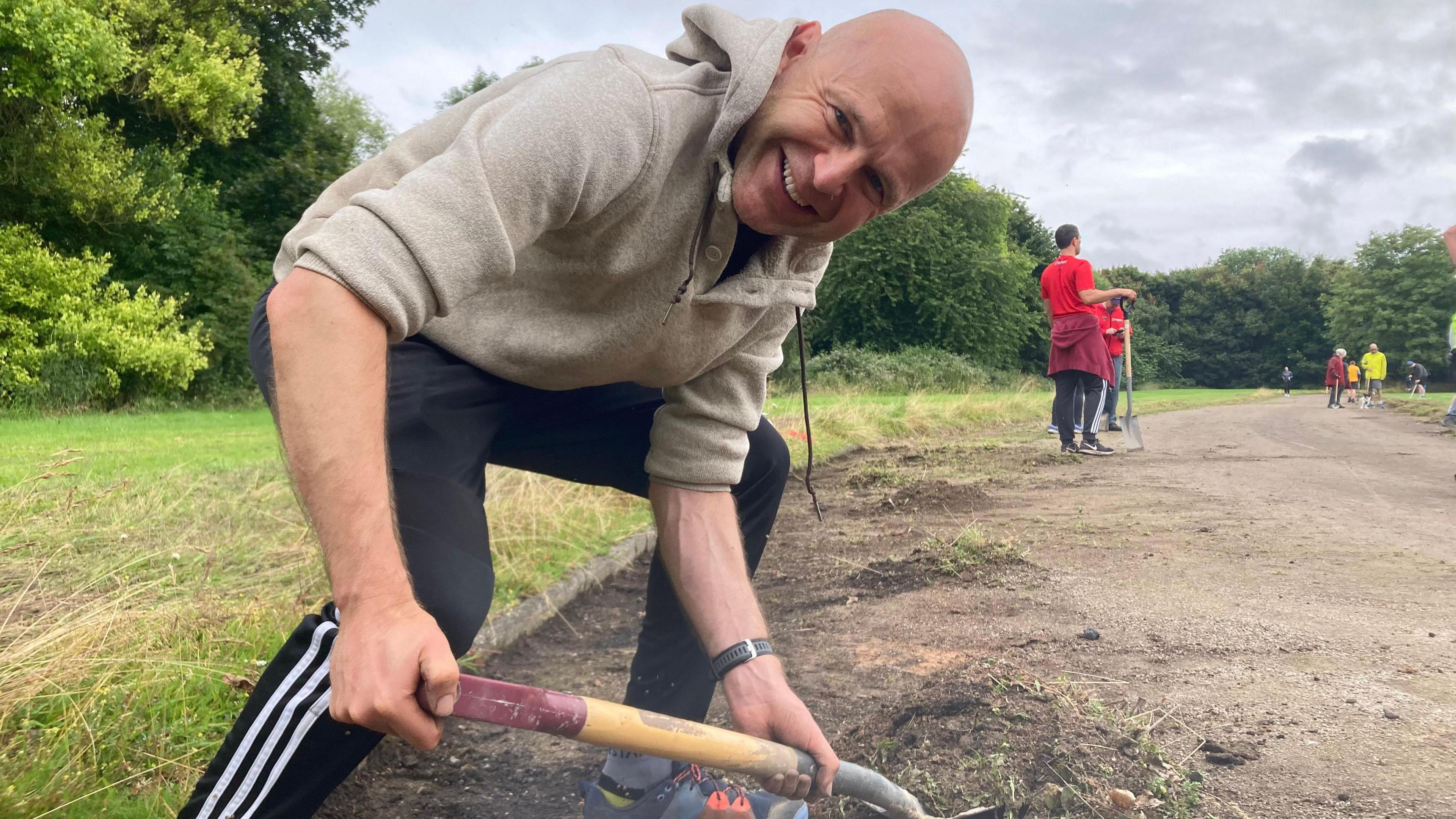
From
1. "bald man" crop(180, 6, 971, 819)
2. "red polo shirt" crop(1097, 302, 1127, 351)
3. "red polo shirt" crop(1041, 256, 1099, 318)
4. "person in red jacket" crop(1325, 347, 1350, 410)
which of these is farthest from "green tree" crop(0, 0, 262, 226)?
"person in red jacket" crop(1325, 347, 1350, 410)

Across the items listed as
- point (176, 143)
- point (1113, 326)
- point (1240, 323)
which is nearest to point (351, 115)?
point (176, 143)

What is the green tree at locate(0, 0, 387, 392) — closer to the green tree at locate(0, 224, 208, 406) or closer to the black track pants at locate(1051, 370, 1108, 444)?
the green tree at locate(0, 224, 208, 406)

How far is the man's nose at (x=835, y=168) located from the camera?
1672 millimetres

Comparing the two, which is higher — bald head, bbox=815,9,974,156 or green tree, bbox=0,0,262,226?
green tree, bbox=0,0,262,226

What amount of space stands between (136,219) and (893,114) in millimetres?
19334

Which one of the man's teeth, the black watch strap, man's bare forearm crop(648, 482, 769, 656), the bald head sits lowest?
the black watch strap

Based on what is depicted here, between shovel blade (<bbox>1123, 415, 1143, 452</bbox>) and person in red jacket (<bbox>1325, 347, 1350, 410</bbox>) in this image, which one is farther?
person in red jacket (<bbox>1325, 347, 1350, 410</bbox>)

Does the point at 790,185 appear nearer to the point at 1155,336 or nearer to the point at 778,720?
the point at 778,720

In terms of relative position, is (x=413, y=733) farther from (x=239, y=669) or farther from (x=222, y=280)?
(x=222, y=280)

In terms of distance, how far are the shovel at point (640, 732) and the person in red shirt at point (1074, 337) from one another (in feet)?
23.8

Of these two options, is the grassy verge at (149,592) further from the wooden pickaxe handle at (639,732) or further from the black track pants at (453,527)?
the wooden pickaxe handle at (639,732)

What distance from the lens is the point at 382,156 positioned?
1833mm

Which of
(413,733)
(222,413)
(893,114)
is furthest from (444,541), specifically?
(222,413)

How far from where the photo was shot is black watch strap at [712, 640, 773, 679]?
2.01 metres
